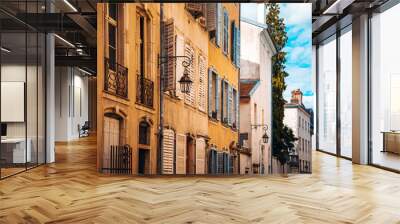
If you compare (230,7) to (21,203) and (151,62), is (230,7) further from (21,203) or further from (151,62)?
(21,203)

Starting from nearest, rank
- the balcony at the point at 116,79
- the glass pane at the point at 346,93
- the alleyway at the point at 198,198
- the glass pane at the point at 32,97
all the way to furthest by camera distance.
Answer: the alleyway at the point at 198,198
the balcony at the point at 116,79
the glass pane at the point at 32,97
the glass pane at the point at 346,93

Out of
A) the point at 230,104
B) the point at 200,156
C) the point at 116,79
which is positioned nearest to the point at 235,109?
the point at 230,104

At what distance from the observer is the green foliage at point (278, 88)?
6820 millimetres

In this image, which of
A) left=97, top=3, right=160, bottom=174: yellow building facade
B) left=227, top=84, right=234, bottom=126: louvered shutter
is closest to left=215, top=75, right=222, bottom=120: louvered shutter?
left=227, top=84, right=234, bottom=126: louvered shutter

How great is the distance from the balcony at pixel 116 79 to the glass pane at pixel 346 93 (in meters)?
5.83

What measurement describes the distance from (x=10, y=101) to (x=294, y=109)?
5072 millimetres

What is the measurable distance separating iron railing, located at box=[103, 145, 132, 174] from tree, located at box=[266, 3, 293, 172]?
2537mm

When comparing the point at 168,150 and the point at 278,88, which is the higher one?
the point at 278,88

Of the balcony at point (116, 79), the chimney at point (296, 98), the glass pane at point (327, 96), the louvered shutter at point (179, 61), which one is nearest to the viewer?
the balcony at point (116, 79)

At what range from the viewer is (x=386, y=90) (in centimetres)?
797

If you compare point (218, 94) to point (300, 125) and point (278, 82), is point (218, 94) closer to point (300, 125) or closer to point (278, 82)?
point (278, 82)

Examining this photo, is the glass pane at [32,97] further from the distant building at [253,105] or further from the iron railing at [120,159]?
the distant building at [253,105]

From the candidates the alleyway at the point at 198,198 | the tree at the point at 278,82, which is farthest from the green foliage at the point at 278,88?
the alleyway at the point at 198,198

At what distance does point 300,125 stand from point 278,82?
0.86 m
